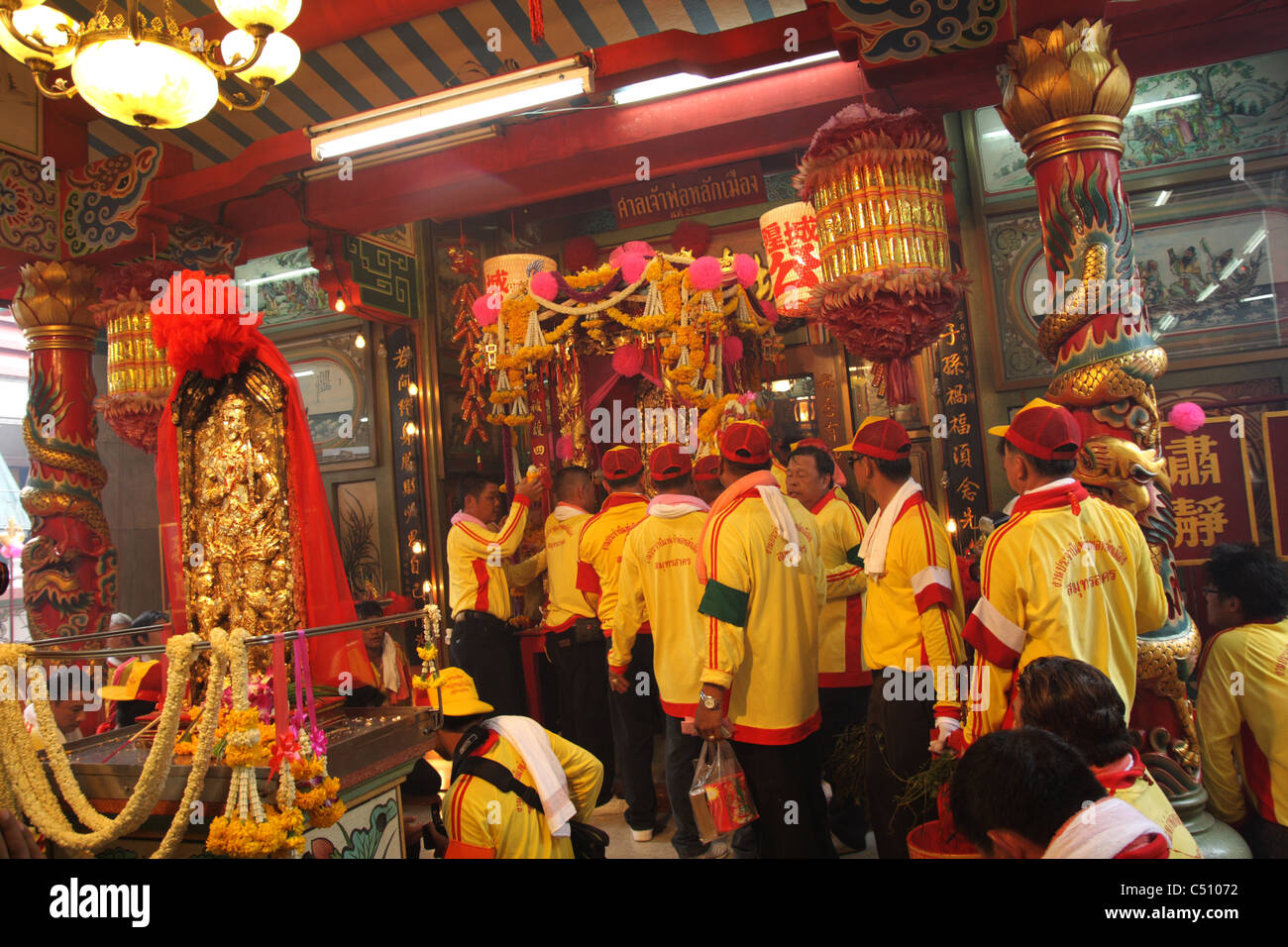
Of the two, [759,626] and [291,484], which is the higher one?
[291,484]

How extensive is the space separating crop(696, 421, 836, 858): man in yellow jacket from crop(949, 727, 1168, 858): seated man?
4.34 ft

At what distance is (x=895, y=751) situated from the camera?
263 cm

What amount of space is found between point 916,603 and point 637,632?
1.49 metres

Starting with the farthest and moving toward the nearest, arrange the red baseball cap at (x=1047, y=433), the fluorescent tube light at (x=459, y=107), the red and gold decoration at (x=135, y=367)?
the red and gold decoration at (x=135, y=367), the fluorescent tube light at (x=459, y=107), the red baseball cap at (x=1047, y=433)

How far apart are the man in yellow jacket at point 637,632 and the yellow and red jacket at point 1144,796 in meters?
2.39

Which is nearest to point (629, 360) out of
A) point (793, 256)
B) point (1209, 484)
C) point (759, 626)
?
point (793, 256)

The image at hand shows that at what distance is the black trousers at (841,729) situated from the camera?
336 cm

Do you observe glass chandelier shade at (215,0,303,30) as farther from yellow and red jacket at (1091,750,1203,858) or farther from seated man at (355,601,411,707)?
yellow and red jacket at (1091,750,1203,858)

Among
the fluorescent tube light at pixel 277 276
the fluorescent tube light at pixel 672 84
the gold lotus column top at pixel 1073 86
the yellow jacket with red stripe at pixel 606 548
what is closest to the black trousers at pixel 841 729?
the yellow jacket with red stripe at pixel 606 548

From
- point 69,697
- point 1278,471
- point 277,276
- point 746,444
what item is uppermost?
point 277,276

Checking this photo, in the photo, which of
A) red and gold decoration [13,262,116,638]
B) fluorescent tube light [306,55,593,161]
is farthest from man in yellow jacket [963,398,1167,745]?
red and gold decoration [13,262,116,638]

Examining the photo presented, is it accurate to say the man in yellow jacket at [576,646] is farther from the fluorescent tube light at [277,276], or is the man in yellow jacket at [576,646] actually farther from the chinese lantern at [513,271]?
the fluorescent tube light at [277,276]

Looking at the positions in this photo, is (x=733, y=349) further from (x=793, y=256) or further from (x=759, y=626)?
(x=759, y=626)
